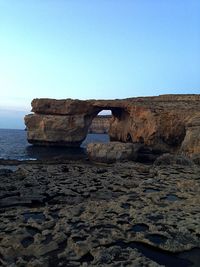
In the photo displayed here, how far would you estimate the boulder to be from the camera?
38.8 metres

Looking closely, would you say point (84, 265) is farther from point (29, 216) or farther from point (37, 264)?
point (29, 216)

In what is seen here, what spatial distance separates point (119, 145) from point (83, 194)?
2086cm

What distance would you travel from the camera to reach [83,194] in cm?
1927

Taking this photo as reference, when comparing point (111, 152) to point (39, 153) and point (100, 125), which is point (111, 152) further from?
point (100, 125)

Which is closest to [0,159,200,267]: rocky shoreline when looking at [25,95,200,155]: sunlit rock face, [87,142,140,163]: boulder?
[87,142,140,163]: boulder

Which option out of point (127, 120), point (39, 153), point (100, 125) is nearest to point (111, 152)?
point (39, 153)

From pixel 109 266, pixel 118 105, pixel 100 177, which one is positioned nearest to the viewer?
pixel 109 266

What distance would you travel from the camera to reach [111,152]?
39.0m

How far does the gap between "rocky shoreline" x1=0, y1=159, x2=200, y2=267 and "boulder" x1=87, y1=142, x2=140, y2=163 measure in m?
14.6

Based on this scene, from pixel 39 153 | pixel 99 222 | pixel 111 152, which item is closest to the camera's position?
pixel 99 222

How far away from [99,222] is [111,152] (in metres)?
25.5

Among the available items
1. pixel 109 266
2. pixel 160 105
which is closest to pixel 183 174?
pixel 109 266

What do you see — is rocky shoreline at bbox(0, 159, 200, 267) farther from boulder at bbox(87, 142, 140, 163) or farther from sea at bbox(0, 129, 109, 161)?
sea at bbox(0, 129, 109, 161)

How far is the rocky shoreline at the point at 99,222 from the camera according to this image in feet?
35.1
